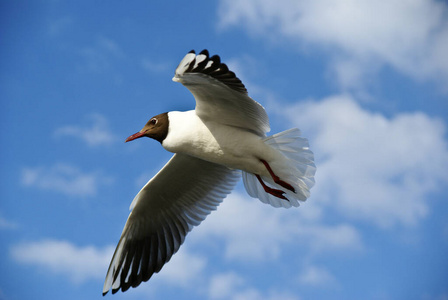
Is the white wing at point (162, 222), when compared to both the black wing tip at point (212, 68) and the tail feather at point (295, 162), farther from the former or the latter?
the black wing tip at point (212, 68)

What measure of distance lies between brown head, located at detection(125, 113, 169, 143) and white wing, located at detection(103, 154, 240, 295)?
2.90ft

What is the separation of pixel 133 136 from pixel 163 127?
451 mm

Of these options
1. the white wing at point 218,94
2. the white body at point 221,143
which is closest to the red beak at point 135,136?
the white body at point 221,143

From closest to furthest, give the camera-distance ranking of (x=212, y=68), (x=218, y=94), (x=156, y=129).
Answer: (x=212, y=68), (x=218, y=94), (x=156, y=129)

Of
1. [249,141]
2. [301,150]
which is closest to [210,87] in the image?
[249,141]

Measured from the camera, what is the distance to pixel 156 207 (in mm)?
6637

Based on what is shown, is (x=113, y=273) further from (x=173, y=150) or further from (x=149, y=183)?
(x=173, y=150)

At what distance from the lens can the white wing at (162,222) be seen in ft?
21.7

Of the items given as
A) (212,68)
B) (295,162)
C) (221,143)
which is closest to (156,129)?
(221,143)

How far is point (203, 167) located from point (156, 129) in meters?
0.94

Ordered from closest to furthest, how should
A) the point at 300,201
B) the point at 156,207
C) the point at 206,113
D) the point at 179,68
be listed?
the point at 179,68
the point at 206,113
the point at 300,201
the point at 156,207

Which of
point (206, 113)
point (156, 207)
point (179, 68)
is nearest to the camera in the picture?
point (179, 68)

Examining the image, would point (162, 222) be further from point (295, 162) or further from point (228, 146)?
point (295, 162)

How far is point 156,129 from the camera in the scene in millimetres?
5801
